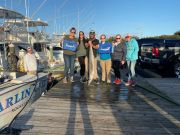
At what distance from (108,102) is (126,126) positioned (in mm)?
2087

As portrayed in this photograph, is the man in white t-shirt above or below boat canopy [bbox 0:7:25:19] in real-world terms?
below

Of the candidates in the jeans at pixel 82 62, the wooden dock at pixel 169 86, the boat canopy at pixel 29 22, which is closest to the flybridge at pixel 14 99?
the jeans at pixel 82 62

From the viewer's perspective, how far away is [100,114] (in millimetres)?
6438

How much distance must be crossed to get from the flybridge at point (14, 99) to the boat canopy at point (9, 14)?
700 cm

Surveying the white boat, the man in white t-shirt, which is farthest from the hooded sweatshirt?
the man in white t-shirt

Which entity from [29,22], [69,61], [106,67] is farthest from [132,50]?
[29,22]

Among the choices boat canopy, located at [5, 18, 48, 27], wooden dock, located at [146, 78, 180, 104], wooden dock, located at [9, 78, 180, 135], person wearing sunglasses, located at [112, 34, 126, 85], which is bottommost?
wooden dock, located at [9, 78, 180, 135]

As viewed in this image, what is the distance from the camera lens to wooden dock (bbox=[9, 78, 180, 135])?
536 centimetres

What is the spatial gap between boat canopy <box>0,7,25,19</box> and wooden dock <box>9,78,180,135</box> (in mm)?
8371

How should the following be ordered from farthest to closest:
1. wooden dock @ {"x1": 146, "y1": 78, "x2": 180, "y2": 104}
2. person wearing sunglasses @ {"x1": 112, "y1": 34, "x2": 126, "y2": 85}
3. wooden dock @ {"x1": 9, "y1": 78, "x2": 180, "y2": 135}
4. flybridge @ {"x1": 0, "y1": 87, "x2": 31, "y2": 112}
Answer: person wearing sunglasses @ {"x1": 112, "y1": 34, "x2": 126, "y2": 85}
wooden dock @ {"x1": 146, "y1": 78, "x2": 180, "y2": 104}
flybridge @ {"x1": 0, "y1": 87, "x2": 31, "y2": 112}
wooden dock @ {"x1": 9, "y1": 78, "x2": 180, "y2": 135}

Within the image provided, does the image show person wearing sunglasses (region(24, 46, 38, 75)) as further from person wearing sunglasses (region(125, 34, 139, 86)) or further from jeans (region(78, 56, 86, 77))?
person wearing sunglasses (region(125, 34, 139, 86))

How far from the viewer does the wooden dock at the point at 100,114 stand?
5.36m

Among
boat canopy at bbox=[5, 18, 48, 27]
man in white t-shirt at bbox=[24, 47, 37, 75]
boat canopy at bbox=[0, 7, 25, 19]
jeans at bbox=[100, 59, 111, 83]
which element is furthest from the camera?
boat canopy at bbox=[5, 18, 48, 27]

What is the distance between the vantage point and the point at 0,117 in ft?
26.0
